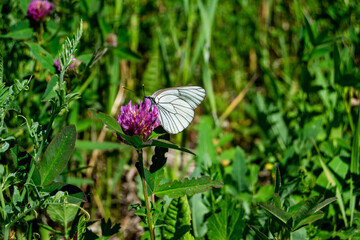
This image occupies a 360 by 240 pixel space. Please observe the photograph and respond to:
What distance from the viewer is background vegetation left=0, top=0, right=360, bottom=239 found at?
1306mm

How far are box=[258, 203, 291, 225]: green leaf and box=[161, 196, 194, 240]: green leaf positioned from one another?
27cm

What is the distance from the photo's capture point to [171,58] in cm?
271

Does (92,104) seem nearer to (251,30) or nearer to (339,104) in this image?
(339,104)

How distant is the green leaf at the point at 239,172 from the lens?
147cm

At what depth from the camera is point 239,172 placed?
1.49 metres

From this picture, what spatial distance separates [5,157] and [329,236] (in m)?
1.11

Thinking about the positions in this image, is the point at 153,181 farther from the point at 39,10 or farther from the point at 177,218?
the point at 39,10

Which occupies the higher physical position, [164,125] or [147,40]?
[147,40]

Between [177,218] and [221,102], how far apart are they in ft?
5.33

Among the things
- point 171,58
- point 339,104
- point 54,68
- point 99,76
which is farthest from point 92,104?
point 339,104

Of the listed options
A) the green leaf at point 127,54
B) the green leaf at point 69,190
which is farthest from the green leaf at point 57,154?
the green leaf at point 127,54

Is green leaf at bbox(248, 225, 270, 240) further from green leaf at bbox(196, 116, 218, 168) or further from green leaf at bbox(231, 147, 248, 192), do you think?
green leaf at bbox(196, 116, 218, 168)

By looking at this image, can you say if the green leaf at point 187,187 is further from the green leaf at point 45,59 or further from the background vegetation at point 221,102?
the green leaf at point 45,59

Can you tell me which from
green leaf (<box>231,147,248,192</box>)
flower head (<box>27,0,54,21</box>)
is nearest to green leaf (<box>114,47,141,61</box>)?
flower head (<box>27,0,54,21</box>)
